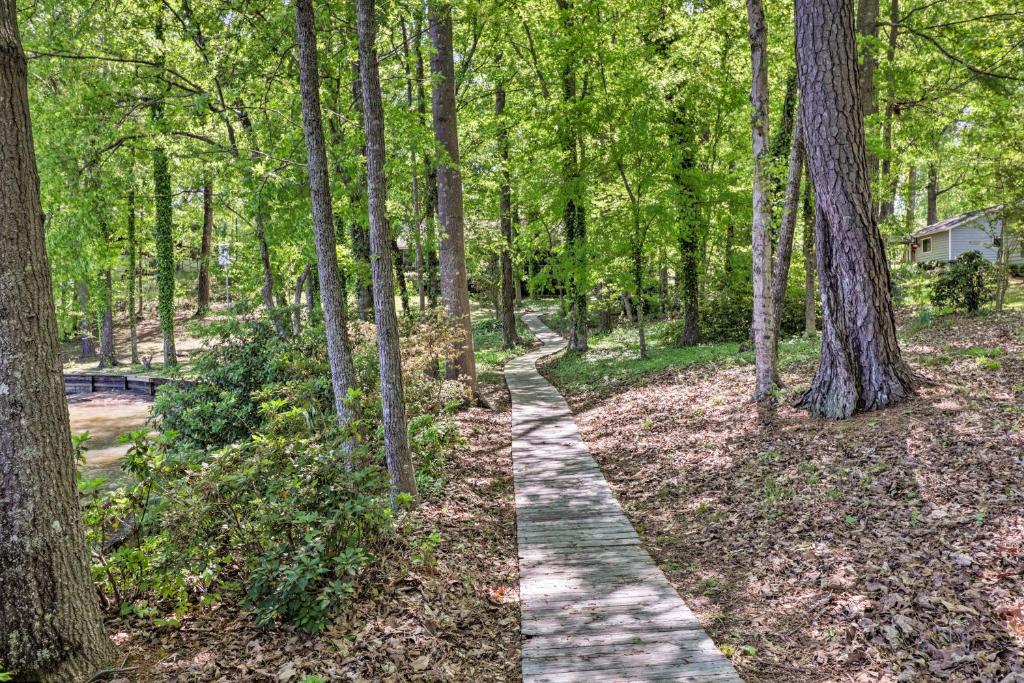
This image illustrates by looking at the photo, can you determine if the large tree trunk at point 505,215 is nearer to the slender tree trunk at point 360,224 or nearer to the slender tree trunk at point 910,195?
the slender tree trunk at point 360,224

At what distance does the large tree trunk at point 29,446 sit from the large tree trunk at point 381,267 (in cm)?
294

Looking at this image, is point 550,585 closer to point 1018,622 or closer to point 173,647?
point 173,647

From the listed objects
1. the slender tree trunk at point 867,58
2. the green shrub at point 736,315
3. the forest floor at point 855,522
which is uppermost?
the slender tree trunk at point 867,58

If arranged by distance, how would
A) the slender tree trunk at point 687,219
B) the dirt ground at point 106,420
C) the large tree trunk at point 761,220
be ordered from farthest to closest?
the slender tree trunk at point 687,219, the dirt ground at point 106,420, the large tree trunk at point 761,220

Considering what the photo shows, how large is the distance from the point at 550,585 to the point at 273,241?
10.3 meters

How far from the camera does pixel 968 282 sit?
38.0ft

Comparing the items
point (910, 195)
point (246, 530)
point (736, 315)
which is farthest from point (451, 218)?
point (910, 195)

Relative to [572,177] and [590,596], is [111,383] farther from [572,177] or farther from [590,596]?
[590,596]

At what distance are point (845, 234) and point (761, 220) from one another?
1.67 metres

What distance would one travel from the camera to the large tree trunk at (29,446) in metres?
2.86

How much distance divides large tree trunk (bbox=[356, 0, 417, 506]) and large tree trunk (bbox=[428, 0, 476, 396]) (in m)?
4.82

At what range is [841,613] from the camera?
4141 mm

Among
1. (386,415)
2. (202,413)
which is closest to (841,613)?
(386,415)

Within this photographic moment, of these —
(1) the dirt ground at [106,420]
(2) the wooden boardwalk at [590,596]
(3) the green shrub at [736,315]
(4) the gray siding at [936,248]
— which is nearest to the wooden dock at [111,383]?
(1) the dirt ground at [106,420]
